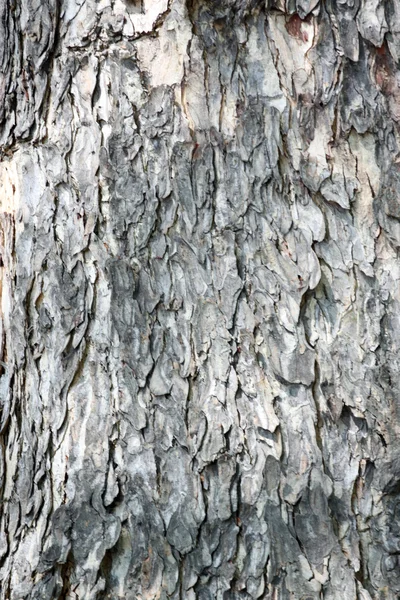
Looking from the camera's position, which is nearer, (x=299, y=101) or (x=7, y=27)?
(x=299, y=101)

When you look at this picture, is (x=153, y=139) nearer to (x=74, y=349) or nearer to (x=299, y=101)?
(x=299, y=101)

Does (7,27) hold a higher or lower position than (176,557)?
higher

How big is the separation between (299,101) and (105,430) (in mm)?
843

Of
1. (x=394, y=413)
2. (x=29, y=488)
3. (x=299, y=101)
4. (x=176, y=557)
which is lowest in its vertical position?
(x=176, y=557)

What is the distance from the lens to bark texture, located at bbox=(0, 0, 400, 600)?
56.1 inches

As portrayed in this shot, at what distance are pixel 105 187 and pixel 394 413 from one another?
0.81 metres

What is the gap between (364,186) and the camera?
1.46 metres

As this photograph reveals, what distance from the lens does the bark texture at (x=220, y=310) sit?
143 cm

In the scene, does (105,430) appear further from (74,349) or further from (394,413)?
(394,413)

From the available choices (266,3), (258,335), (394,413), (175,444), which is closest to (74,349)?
(175,444)

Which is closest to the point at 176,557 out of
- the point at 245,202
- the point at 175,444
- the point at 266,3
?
the point at 175,444

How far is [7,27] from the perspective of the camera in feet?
5.15

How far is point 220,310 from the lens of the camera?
1.45m

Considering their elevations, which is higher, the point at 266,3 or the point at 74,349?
the point at 266,3
